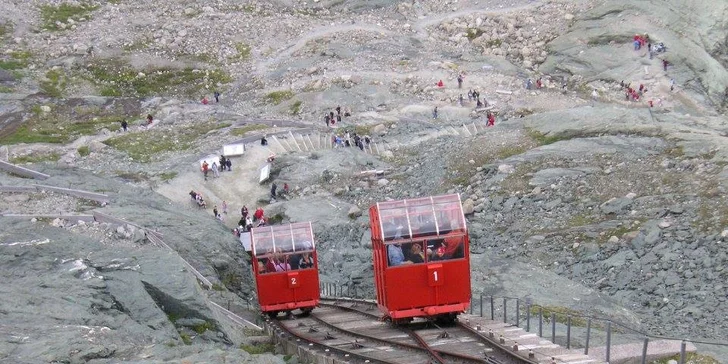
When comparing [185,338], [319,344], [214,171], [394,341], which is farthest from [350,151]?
[394,341]

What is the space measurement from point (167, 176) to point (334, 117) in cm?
1658

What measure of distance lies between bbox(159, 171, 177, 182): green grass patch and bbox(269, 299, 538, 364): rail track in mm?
28219

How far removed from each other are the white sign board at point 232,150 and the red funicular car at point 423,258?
3871 cm

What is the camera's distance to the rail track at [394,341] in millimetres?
20128

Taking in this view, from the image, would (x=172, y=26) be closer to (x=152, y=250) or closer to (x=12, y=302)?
(x=152, y=250)

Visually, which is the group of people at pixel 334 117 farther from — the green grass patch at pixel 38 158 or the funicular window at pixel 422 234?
the funicular window at pixel 422 234

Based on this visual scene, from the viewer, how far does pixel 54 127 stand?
72500 millimetres

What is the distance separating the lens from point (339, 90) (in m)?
74.7

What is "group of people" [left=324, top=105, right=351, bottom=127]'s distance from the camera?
69.0 metres

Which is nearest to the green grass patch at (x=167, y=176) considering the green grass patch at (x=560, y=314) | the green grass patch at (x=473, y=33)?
the green grass patch at (x=560, y=314)

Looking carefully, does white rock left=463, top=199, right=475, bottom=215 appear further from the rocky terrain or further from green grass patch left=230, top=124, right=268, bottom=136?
green grass patch left=230, top=124, right=268, bottom=136

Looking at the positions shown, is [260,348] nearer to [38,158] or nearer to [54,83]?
[38,158]

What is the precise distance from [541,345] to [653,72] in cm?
6111

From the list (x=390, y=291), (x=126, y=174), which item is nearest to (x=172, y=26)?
(x=126, y=174)
